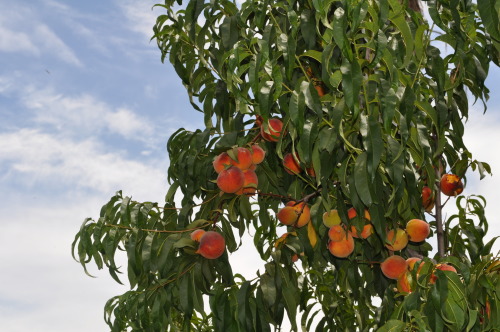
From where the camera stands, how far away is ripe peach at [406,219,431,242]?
216 cm

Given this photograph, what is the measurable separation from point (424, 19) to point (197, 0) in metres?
0.83

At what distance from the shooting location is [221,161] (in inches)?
86.2

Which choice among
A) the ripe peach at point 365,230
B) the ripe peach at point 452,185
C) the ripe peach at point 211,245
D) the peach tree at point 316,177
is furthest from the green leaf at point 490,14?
the ripe peach at point 452,185

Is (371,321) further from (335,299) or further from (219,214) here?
(219,214)

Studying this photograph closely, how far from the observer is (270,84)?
157cm

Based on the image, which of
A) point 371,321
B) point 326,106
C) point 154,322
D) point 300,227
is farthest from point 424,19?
point 154,322

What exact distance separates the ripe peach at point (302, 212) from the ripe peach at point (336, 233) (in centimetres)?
10

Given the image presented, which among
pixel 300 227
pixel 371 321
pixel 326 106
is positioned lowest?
pixel 371 321

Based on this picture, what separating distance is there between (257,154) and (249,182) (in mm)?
96

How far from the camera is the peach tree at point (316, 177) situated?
1.53 m

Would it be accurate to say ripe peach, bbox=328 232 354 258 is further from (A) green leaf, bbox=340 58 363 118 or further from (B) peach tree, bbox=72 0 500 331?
(A) green leaf, bbox=340 58 363 118

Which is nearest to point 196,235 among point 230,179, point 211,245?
point 211,245

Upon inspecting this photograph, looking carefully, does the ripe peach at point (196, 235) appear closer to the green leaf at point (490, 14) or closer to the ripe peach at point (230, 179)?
the ripe peach at point (230, 179)

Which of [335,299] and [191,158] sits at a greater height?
[191,158]
